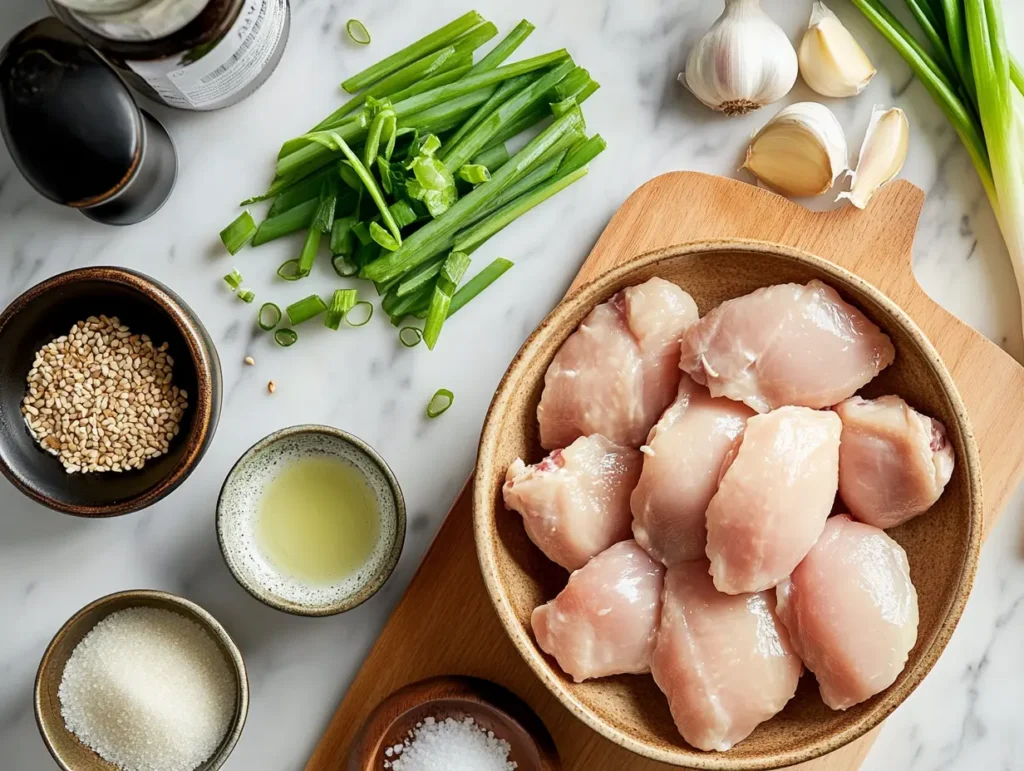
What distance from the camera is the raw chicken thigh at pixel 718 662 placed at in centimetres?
139

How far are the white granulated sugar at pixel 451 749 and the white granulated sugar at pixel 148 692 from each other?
0.31m

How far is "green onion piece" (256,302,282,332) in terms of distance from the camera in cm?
176

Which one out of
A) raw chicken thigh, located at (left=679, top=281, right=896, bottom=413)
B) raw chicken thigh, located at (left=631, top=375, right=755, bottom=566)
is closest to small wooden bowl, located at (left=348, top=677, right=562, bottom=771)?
raw chicken thigh, located at (left=631, top=375, right=755, bottom=566)

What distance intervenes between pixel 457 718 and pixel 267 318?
2.56ft

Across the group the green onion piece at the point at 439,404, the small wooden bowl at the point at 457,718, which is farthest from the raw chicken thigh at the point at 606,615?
the green onion piece at the point at 439,404

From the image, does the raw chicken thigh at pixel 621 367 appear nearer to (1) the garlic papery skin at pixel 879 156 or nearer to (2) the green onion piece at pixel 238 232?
(1) the garlic papery skin at pixel 879 156

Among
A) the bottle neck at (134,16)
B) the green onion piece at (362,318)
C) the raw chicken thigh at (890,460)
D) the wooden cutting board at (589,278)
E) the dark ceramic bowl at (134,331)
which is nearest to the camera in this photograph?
the bottle neck at (134,16)

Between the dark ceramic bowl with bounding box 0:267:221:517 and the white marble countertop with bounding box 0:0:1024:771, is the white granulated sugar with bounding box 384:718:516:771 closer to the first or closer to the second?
the white marble countertop with bounding box 0:0:1024:771

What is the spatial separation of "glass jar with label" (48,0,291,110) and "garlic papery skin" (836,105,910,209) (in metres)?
1.02

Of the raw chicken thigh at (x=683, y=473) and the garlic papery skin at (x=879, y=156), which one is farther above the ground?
the garlic papery skin at (x=879, y=156)

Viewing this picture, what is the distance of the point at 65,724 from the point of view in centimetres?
165

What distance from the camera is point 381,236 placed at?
5.47 feet

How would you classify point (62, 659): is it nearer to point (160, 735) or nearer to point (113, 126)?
point (160, 735)

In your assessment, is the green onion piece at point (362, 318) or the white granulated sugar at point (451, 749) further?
the green onion piece at point (362, 318)
